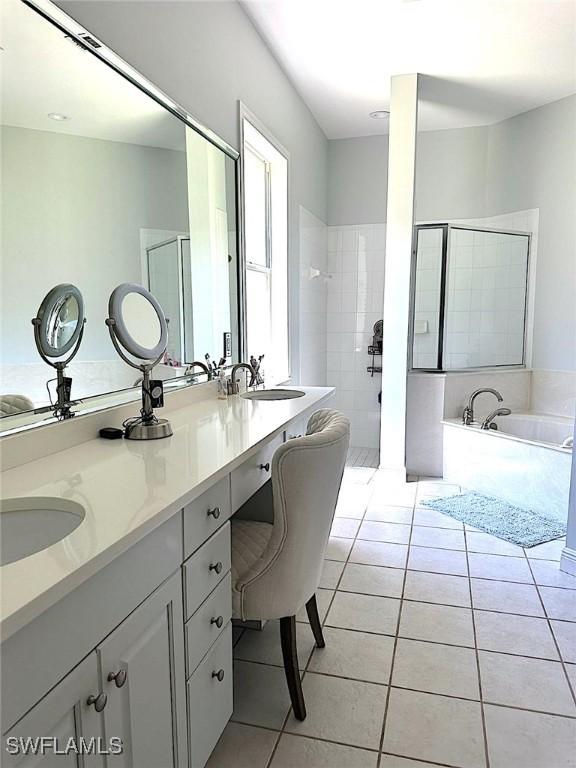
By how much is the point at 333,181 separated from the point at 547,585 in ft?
12.5

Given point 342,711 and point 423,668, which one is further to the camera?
point 423,668

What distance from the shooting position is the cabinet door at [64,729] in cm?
71

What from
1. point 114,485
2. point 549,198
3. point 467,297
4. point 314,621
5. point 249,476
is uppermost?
point 549,198

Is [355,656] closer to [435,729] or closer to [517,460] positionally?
[435,729]

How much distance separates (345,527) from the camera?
10.1 ft

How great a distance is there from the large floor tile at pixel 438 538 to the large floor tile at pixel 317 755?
1.46m

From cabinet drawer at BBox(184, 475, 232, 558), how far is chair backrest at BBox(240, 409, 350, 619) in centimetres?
13

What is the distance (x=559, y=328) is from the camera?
13.6 ft

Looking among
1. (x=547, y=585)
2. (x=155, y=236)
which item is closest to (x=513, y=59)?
(x=155, y=236)

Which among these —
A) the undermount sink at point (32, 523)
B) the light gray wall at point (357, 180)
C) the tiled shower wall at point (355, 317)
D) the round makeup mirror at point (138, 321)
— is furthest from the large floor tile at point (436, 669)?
the light gray wall at point (357, 180)

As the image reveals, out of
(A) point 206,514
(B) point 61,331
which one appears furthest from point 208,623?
(B) point 61,331

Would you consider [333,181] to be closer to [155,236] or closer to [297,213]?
[297,213]

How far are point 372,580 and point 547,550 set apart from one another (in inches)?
40.8

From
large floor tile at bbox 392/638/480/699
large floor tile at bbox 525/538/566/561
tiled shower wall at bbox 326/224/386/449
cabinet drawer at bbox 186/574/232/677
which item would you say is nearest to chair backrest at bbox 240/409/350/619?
cabinet drawer at bbox 186/574/232/677
